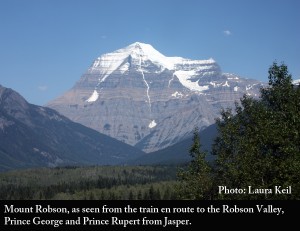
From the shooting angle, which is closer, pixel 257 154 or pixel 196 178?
pixel 257 154

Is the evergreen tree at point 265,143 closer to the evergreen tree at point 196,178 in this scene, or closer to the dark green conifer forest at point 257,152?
the dark green conifer forest at point 257,152

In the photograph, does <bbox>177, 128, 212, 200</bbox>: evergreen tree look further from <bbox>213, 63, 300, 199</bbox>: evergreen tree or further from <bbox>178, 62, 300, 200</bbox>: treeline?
<bbox>213, 63, 300, 199</bbox>: evergreen tree

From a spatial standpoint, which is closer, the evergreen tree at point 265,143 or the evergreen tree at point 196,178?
the evergreen tree at point 265,143

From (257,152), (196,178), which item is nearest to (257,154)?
(257,152)

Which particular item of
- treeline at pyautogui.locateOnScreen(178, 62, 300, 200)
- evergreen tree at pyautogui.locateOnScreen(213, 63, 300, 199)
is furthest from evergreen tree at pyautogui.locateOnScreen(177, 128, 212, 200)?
evergreen tree at pyautogui.locateOnScreen(213, 63, 300, 199)

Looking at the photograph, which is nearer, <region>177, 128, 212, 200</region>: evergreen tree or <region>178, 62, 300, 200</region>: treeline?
<region>178, 62, 300, 200</region>: treeline

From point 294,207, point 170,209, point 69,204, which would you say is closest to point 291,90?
point 294,207

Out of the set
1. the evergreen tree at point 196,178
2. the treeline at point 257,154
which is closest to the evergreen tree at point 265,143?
the treeline at point 257,154

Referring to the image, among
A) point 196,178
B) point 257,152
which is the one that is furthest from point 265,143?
point 196,178

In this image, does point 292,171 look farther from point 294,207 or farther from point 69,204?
point 69,204

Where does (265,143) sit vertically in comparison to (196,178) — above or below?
above

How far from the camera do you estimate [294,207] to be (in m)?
48.5

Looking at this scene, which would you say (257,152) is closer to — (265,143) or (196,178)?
(265,143)

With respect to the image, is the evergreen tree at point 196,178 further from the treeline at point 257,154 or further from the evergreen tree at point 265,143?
the evergreen tree at point 265,143
